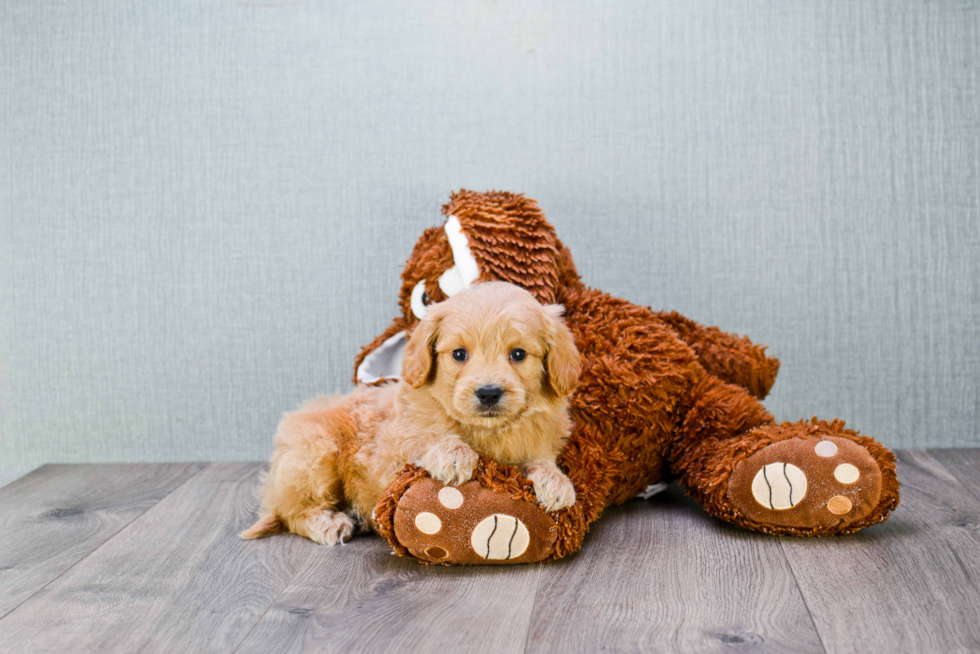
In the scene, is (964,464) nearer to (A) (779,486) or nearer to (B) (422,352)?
(A) (779,486)

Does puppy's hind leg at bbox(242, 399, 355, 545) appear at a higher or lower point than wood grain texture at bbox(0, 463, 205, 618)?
higher

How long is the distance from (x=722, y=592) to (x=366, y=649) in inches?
23.4

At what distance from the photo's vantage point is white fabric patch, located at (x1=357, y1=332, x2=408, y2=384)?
6.28ft

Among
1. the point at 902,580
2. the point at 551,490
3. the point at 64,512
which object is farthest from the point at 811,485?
the point at 64,512

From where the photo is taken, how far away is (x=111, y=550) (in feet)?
5.26

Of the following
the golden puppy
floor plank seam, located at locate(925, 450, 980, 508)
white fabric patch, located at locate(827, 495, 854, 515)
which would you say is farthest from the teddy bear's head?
floor plank seam, located at locate(925, 450, 980, 508)

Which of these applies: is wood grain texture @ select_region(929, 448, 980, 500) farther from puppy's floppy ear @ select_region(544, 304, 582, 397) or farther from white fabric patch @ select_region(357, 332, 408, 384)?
white fabric patch @ select_region(357, 332, 408, 384)

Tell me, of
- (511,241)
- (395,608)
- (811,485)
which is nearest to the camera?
(395,608)

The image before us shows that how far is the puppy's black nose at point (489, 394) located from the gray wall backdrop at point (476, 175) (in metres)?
0.94

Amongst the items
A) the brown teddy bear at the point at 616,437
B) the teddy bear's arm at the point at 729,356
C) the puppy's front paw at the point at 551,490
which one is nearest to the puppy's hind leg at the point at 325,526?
the brown teddy bear at the point at 616,437

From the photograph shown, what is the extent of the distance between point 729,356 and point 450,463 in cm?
84

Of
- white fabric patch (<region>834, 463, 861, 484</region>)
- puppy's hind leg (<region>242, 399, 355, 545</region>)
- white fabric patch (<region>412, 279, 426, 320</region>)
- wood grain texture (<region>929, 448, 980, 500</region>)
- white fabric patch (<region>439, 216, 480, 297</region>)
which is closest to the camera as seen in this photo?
white fabric patch (<region>834, 463, 861, 484</region>)

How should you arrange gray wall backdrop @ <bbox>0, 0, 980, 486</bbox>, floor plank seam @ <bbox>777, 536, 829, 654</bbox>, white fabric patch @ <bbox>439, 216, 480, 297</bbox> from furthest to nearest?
gray wall backdrop @ <bbox>0, 0, 980, 486</bbox> < white fabric patch @ <bbox>439, 216, 480, 297</bbox> < floor plank seam @ <bbox>777, 536, 829, 654</bbox>

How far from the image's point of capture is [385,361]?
1.95 m
